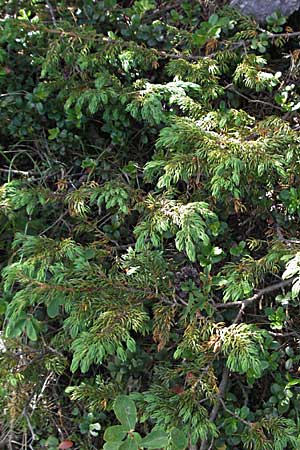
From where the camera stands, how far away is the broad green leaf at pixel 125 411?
1.21 meters

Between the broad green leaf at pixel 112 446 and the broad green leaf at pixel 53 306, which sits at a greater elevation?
the broad green leaf at pixel 53 306

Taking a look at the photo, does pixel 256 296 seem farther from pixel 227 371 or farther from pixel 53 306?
pixel 53 306

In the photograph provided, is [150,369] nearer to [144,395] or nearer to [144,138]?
[144,395]

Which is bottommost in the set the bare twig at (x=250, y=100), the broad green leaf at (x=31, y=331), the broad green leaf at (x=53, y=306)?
the broad green leaf at (x=31, y=331)

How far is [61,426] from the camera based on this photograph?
158cm

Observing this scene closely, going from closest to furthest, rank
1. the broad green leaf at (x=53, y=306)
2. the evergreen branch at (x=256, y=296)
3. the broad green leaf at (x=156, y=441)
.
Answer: the broad green leaf at (x=156, y=441), the broad green leaf at (x=53, y=306), the evergreen branch at (x=256, y=296)

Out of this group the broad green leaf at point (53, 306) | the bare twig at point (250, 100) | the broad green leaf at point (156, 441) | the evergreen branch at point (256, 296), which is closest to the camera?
the broad green leaf at point (156, 441)

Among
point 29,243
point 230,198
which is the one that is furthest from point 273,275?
point 29,243

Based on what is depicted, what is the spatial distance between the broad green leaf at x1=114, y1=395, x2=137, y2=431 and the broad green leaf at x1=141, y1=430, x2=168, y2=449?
5 centimetres

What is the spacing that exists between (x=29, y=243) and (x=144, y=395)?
51cm

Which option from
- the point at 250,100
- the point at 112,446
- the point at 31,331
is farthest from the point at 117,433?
the point at 250,100

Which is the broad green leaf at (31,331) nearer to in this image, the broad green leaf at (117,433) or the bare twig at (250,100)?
the broad green leaf at (117,433)

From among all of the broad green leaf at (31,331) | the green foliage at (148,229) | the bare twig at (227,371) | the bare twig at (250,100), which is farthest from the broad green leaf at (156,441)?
the bare twig at (250,100)

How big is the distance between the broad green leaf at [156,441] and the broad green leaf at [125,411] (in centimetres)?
5
